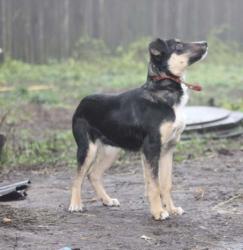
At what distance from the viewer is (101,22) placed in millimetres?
21312

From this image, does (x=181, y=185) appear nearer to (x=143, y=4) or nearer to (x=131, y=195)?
(x=131, y=195)

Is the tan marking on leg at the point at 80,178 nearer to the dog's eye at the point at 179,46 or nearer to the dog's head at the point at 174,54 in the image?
the dog's head at the point at 174,54

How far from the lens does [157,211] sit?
275 inches

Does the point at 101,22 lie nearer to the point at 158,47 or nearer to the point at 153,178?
the point at 158,47

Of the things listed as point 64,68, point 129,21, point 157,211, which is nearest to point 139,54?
point 129,21

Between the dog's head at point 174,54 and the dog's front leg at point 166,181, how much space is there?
0.72 metres

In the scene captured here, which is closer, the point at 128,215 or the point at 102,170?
the point at 128,215

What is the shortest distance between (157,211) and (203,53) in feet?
4.69

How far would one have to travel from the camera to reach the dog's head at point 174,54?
7.09 metres

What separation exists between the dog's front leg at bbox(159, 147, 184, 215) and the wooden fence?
12.8 metres

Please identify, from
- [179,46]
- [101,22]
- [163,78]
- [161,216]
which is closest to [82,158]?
[161,216]

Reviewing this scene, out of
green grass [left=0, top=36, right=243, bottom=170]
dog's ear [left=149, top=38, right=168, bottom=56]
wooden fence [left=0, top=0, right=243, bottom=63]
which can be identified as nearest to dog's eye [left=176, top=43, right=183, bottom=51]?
dog's ear [left=149, top=38, right=168, bottom=56]

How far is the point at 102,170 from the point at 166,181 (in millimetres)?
735

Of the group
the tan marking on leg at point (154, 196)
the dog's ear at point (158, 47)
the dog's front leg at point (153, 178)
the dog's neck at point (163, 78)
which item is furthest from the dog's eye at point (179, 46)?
the tan marking on leg at point (154, 196)
